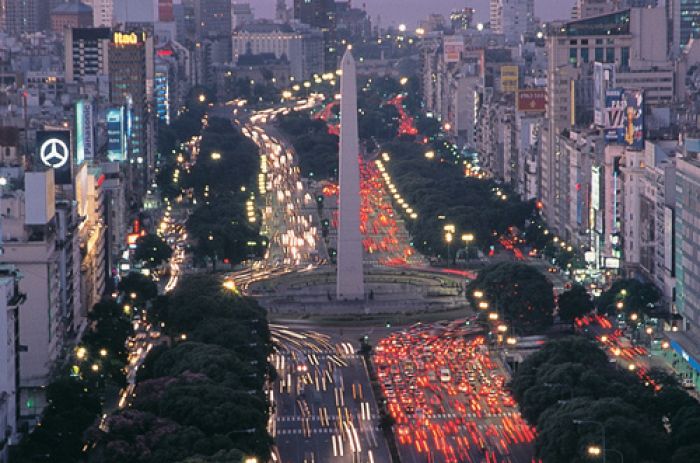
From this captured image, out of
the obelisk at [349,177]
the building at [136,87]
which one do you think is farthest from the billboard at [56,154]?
the building at [136,87]

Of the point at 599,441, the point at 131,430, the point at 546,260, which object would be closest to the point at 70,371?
the point at 131,430

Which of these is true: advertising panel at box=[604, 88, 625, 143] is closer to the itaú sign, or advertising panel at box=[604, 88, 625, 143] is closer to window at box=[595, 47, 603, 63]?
window at box=[595, 47, 603, 63]

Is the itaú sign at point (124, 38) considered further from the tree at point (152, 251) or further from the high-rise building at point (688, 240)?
the high-rise building at point (688, 240)

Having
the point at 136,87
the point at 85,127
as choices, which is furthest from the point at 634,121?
the point at 136,87

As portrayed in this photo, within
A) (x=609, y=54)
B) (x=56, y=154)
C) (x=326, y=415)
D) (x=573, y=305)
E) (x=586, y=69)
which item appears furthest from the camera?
(x=609, y=54)

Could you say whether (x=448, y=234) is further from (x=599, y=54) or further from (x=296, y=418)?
(x=296, y=418)
